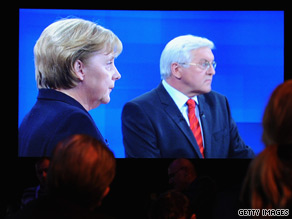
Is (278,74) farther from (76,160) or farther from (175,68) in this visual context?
(76,160)

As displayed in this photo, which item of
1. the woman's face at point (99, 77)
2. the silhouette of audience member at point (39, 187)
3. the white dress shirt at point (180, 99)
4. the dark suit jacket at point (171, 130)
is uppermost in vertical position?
the woman's face at point (99, 77)

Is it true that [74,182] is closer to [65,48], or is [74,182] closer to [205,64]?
[65,48]

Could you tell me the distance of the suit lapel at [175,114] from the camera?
4.35 m

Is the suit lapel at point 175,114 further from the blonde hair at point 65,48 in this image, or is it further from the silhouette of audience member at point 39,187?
the silhouette of audience member at point 39,187

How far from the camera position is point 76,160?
1335 mm

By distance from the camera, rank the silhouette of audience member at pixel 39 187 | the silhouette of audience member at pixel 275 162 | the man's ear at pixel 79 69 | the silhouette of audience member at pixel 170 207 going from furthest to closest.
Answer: the man's ear at pixel 79 69
the silhouette of audience member at pixel 39 187
the silhouette of audience member at pixel 170 207
the silhouette of audience member at pixel 275 162

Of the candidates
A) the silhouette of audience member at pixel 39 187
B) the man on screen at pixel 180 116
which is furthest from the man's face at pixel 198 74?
the silhouette of audience member at pixel 39 187

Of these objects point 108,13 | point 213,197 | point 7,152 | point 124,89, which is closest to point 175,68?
point 124,89

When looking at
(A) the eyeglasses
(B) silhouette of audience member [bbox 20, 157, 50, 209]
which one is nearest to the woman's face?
(A) the eyeglasses

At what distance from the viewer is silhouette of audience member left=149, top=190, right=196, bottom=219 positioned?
2221 mm

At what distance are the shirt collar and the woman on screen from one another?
0.48 m

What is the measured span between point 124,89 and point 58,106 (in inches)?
24.6

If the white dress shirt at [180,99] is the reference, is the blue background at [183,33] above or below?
above

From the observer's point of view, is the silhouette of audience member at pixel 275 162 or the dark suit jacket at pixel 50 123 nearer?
the silhouette of audience member at pixel 275 162
